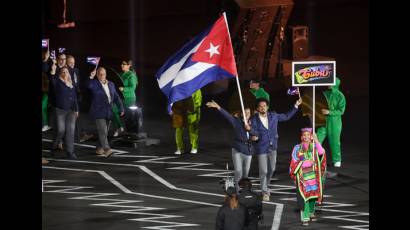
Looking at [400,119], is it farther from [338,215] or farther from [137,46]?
[137,46]

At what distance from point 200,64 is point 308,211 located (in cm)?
284

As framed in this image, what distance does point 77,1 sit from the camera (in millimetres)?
43688

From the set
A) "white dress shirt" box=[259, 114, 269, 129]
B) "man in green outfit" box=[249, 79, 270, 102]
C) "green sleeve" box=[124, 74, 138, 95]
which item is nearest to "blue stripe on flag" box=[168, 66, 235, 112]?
"white dress shirt" box=[259, 114, 269, 129]

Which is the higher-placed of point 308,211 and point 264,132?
point 264,132

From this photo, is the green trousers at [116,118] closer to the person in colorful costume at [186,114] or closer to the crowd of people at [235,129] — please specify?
the crowd of people at [235,129]

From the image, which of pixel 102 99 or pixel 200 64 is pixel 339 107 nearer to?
pixel 102 99

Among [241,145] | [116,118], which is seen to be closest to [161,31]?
[116,118]

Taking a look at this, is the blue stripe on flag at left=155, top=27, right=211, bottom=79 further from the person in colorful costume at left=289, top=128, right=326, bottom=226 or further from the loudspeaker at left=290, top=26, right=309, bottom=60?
the loudspeaker at left=290, top=26, right=309, bottom=60

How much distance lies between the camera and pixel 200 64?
66.3ft

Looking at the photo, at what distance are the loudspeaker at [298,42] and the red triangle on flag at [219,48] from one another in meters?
13.6

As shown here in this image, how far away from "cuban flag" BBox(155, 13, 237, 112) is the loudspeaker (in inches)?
537

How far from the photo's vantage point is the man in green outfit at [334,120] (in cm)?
2408

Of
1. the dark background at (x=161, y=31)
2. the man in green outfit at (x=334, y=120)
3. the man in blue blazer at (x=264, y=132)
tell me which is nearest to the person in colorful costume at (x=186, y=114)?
the man in green outfit at (x=334, y=120)

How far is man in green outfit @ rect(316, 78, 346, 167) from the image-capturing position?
24078mm
